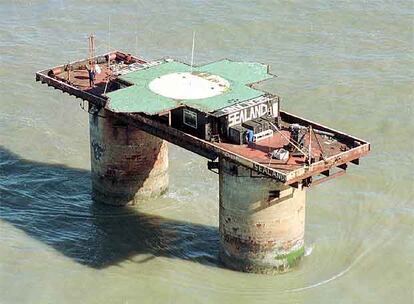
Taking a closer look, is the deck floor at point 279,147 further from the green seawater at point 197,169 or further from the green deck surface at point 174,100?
the green seawater at point 197,169

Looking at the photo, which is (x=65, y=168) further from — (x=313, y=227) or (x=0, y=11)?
(x=0, y=11)

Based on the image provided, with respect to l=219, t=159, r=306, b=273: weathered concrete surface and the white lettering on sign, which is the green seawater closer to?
l=219, t=159, r=306, b=273: weathered concrete surface

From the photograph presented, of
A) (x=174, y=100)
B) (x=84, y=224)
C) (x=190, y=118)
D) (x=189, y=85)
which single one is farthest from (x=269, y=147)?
(x=84, y=224)

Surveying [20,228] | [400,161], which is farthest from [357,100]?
[20,228]

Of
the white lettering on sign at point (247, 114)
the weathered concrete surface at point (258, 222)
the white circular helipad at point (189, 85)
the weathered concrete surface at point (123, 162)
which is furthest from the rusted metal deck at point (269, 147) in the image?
the weathered concrete surface at point (123, 162)

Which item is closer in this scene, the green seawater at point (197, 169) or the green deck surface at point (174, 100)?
the green deck surface at point (174, 100)

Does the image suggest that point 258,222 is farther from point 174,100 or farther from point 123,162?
point 123,162

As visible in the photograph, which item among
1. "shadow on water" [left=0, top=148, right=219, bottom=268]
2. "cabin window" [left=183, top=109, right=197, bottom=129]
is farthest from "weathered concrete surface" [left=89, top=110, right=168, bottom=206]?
"cabin window" [left=183, top=109, right=197, bottom=129]
